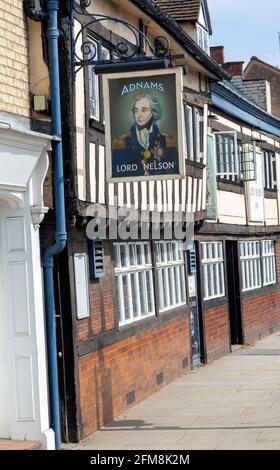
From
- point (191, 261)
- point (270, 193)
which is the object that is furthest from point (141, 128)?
point (270, 193)

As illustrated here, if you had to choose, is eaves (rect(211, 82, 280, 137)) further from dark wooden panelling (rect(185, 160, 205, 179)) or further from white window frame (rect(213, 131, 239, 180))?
dark wooden panelling (rect(185, 160, 205, 179))

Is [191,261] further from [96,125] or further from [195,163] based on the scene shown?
[96,125]

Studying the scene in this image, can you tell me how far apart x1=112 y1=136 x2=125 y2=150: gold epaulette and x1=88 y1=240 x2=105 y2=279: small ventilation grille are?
1506 millimetres

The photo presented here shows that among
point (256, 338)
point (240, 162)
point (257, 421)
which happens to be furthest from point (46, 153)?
point (256, 338)

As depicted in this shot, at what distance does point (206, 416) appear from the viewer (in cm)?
1344

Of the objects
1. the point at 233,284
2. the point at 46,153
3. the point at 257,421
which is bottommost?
the point at 257,421

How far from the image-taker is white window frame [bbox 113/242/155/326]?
14156 millimetres

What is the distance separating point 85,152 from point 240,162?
11.5m

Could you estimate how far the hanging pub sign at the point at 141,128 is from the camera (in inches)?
456

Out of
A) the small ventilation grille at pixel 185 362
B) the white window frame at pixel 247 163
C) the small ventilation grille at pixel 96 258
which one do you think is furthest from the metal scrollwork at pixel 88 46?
the white window frame at pixel 247 163

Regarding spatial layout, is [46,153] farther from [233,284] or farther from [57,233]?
[233,284]

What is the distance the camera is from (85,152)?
12.2 meters

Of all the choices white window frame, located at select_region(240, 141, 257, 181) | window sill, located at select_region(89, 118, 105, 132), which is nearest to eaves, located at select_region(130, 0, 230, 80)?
window sill, located at select_region(89, 118, 105, 132)

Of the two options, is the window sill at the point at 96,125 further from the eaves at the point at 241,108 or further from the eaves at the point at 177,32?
the eaves at the point at 241,108
